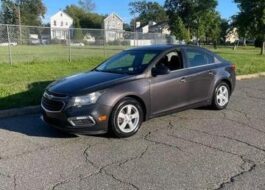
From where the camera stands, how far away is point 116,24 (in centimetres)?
11938

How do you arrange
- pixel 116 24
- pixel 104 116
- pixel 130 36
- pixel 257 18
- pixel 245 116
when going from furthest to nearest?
pixel 116 24 < pixel 257 18 < pixel 130 36 < pixel 245 116 < pixel 104 116

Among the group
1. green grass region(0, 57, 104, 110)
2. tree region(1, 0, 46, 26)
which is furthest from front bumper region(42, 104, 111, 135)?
tree region(1, 0, 46, 26)

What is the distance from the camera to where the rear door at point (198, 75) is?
7.81 meters

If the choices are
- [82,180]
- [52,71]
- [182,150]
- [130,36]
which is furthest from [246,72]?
[130,36]

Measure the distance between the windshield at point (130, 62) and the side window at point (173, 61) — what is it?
0.64 feet

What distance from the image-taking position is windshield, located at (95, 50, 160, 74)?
7277 millimetres

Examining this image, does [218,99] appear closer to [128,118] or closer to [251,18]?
[128,118]

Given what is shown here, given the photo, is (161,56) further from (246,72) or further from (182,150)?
(246,72)

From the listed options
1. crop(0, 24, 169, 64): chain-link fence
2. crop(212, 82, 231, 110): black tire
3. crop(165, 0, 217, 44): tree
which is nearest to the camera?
crop(212, 82, 231, 110): black tire

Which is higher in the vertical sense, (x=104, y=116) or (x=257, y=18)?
(x=257, y=18)

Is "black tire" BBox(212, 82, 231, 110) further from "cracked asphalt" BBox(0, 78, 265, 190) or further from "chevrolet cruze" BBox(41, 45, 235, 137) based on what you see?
"cracked asphalt" BBox(0, 78, 265, 190)

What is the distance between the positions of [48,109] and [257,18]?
1236 inches

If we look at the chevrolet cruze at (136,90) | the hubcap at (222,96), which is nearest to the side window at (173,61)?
the chevrolet cruze at (136,90)

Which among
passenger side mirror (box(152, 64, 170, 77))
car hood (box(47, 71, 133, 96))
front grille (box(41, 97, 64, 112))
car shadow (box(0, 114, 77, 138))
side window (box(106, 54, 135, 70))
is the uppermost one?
side window (box(106, 54, 135, 70))
